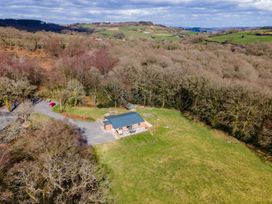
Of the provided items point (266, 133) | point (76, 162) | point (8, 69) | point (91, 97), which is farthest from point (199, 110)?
point (8, 69)

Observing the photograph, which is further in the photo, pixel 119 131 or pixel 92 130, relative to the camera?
pixel 92 130

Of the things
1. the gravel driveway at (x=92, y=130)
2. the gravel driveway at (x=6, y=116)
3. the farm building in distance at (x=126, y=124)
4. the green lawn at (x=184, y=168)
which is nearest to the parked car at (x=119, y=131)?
the farm building in distance at (x=126, y=124)

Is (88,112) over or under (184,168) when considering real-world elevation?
over

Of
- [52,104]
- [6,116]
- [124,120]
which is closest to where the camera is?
[124,120]

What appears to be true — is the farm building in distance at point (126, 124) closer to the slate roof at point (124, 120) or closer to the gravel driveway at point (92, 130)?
the slate roof at point (124, 120)

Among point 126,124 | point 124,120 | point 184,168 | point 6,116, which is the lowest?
point 184,168

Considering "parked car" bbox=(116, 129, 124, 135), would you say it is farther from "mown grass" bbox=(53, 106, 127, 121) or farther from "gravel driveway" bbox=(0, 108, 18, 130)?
"gravel driveway" bbox=(0, 108, 18, 130)

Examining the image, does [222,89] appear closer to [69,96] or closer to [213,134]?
[213,134]

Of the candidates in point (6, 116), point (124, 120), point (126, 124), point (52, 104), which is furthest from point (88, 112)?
point (6, 116)

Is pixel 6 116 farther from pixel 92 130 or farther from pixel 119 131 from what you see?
pixel 119 131
